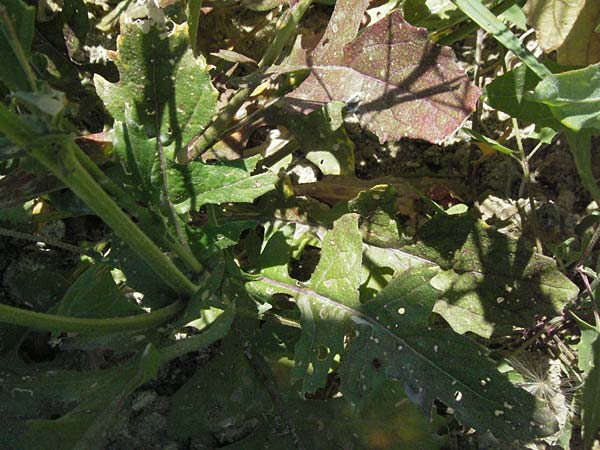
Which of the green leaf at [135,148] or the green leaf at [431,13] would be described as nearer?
the green leaf at [135,148]

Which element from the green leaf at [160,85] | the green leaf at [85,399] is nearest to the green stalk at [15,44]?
the green leaf at [160,85]

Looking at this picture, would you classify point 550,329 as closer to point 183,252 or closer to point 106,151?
point 183,252

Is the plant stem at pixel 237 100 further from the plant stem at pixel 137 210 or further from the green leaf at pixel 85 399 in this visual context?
the green leaf at pixel 85 399

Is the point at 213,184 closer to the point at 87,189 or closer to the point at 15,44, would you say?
the point at 87,189

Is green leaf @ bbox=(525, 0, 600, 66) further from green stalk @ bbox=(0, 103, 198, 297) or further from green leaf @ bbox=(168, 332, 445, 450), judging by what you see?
green stalk @ bbox=(0, 103, 198, 297)

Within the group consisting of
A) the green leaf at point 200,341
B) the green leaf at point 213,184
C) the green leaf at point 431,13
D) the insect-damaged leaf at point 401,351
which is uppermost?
the green leaf at point 431,13

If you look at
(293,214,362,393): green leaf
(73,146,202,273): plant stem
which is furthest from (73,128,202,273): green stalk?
(293,214,362,393): green leaf
